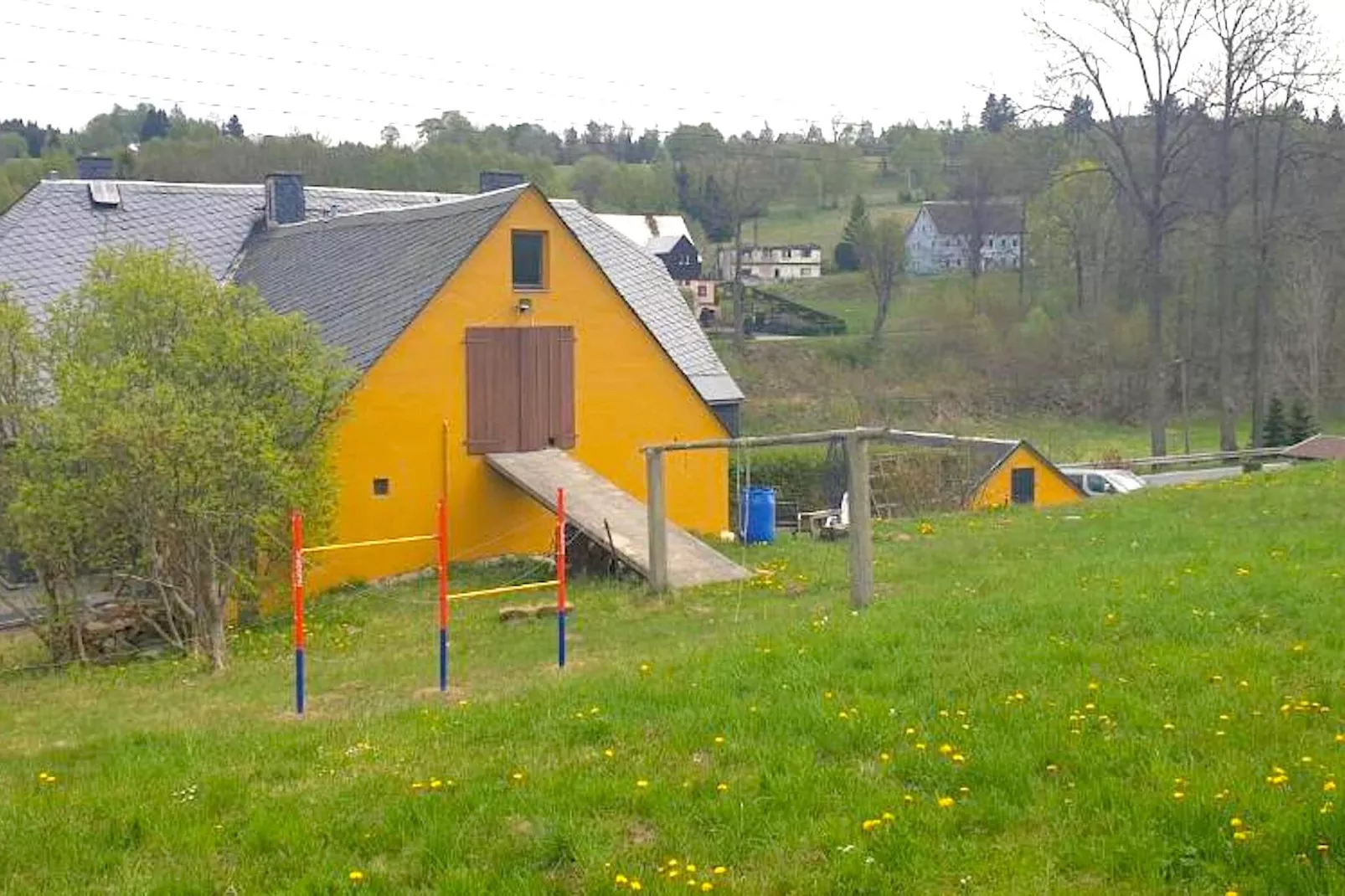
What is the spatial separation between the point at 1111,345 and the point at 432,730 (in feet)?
189

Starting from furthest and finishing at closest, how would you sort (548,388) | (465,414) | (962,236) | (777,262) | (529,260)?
(777,262) < (962,236) < (548,388) < (529,260) < (465,414)

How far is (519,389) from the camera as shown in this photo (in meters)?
23.0

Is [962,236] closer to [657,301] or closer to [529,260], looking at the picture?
[657,301]

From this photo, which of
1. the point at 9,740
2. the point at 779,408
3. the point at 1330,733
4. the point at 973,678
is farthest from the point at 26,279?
the point at 779,408

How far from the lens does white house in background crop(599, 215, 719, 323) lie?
72938 millimetres

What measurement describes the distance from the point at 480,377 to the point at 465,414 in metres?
0.63

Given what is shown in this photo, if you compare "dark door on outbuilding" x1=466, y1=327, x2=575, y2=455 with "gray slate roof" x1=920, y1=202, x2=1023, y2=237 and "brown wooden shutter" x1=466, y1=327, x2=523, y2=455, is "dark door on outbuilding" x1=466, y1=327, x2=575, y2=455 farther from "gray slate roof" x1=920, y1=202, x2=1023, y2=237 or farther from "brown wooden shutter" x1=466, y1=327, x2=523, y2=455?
"gray slate roof" x1=920, y1=202, x2=1023, y2=237

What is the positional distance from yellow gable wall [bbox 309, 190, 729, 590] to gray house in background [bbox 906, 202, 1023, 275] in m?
52.3

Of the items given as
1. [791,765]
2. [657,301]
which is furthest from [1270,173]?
[791,765]

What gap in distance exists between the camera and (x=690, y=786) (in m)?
6.60

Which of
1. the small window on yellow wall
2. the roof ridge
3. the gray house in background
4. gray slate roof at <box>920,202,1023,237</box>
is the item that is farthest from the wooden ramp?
gray slate roof at <box>920,202,1023,237</box>

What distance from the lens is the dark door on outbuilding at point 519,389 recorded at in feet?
74.0

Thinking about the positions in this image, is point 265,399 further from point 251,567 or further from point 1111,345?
point 1111,345

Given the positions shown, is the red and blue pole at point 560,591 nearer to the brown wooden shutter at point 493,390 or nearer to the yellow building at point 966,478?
the brown wooden shutter at point 493,390
